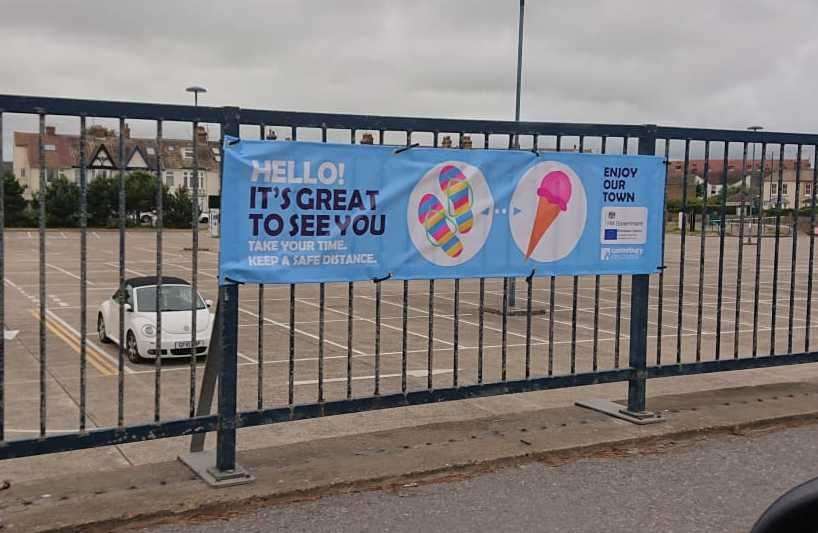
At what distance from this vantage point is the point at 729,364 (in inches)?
266

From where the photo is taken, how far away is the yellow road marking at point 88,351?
38.6 feet

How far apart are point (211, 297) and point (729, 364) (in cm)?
1601

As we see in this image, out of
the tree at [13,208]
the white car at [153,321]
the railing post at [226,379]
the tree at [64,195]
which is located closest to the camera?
the railing post at [226,379]

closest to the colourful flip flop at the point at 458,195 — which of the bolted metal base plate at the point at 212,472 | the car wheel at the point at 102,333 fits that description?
the bolted metal base plate at the point at 212,472

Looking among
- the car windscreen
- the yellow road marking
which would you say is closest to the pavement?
the yellow road marking

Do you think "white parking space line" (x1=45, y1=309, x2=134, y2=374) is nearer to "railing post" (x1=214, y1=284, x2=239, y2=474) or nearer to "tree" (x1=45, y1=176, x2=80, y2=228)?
"tree" (x1=45, y1=176, x2=80, y2=228)

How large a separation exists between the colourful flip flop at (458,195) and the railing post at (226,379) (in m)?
1.38

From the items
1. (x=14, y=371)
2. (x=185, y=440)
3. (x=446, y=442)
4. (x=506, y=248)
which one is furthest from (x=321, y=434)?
(x=14, y=371)

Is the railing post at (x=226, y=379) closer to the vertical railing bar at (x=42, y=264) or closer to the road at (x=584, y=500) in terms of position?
the road at (x=584, y=500)

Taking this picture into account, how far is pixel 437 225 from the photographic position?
5.33 metres

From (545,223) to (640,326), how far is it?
45.8 inches

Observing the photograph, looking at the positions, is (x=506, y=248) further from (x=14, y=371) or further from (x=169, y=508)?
(x=14, y=371)

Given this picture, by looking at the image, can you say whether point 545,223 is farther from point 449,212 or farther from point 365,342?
point 365,342

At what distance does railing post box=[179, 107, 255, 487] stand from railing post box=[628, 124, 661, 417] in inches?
118
